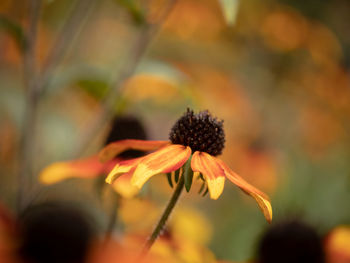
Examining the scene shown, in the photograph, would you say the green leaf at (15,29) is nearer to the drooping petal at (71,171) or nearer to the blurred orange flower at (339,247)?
the drooping petal at (71,171)

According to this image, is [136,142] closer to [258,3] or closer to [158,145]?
[158,145]

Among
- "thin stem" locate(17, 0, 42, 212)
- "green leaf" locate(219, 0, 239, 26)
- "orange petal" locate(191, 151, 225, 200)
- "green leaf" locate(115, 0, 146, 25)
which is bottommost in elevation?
"thin stem" locate(17, 0, 42, 212)

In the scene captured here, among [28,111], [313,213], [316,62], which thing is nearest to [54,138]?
[28,111]

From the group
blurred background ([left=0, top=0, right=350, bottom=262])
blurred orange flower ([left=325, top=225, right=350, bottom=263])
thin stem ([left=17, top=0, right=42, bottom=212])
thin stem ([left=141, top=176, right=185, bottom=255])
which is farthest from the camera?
blurred background ([left=0, top=0, right=350, bottom=262])

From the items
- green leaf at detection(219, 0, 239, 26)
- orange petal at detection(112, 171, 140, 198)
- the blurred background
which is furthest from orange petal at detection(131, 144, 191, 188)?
the blurred background

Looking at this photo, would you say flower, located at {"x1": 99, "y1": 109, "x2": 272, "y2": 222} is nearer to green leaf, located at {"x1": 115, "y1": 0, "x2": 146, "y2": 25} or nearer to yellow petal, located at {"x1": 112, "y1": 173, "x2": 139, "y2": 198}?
yellow petal, located at {"x1": 112, "y1": 173, "x2": 139, "y2": 198}

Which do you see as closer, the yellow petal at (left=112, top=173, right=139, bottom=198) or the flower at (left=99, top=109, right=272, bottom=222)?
the flower at (left=99, top=109, right=272, bottom=222)

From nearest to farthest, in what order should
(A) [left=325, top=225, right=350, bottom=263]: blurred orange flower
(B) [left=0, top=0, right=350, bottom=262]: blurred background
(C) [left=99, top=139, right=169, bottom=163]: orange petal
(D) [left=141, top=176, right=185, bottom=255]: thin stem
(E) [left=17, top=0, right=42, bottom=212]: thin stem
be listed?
(D) [left=141, top=176, right=185, bottom=255]: thin stem, (C) [left=99, top=139, right=169, bottom=163]: orange petal, (A) [left=325, top=225, right=350, bottom=263]: blurred orange flower, (E) [left=17, top=0, right=42, bottom=212]: thin stem, (B) [left=0, top=0, right=350, bottom=262]: blurred background
